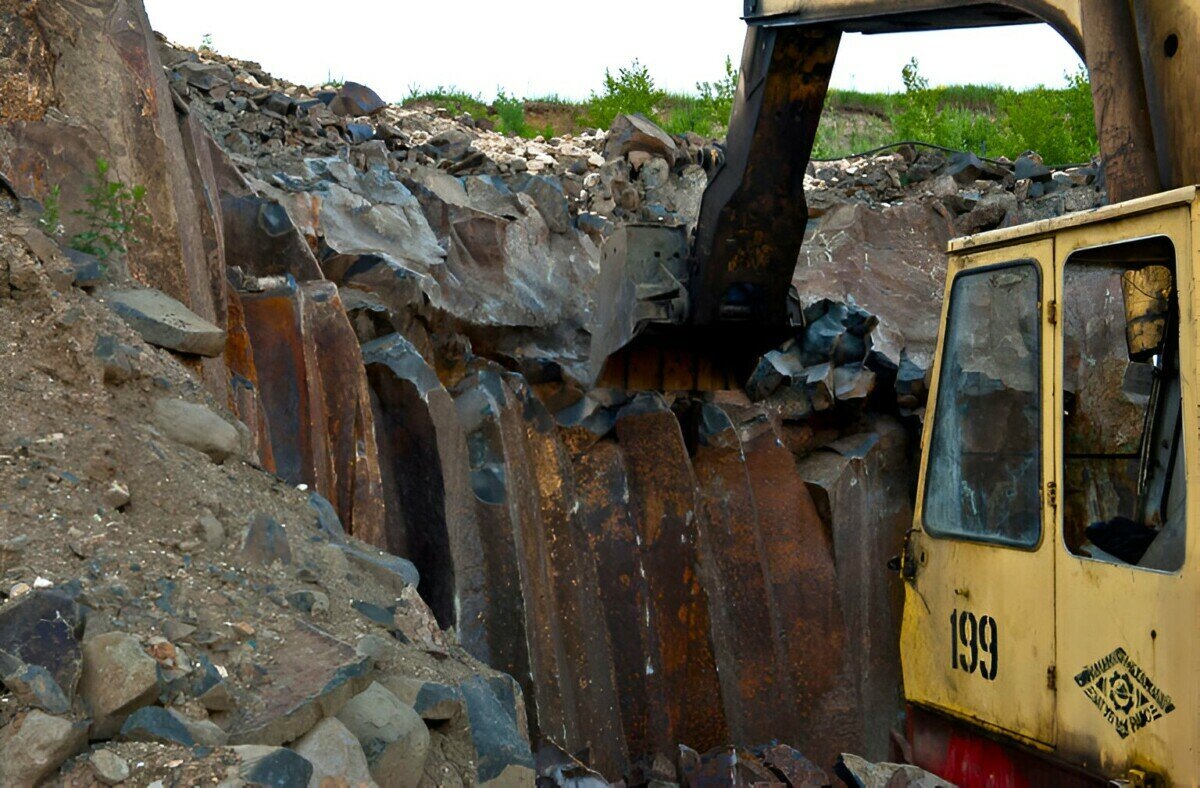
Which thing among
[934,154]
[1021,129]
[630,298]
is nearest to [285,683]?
[630,298]

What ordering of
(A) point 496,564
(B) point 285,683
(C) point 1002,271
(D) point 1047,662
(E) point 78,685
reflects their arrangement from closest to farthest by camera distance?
(E) point 78,685 < (B) point 285,683 < (D) point 1047,662 < (C) point 1002,271 < (A) point 496,564

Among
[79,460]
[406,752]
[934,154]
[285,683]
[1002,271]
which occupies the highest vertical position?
[934,154]

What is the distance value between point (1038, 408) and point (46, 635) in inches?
107

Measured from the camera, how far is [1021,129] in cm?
1659

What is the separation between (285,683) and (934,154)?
10688 mm

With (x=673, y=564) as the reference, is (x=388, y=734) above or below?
above

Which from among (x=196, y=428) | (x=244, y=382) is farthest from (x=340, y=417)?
(x=196, y=428)

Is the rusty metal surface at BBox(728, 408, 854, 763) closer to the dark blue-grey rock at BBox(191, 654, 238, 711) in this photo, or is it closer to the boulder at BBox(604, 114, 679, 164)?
the boulder at BBox(604, 114, 679, 164)

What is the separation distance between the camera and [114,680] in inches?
81.9

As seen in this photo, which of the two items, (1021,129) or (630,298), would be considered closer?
(630,298)

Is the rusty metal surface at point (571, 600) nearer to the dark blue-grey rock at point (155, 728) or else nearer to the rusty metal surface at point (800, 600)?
the rusty metal surface at point (800, 600)

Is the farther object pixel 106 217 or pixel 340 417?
pixel 340 417

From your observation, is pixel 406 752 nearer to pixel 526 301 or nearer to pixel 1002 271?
pixel 1002 271

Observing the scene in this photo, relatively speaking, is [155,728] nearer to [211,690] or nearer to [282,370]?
[211,690]
